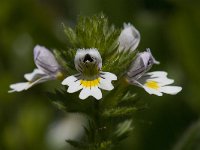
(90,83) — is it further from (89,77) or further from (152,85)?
(152,85)

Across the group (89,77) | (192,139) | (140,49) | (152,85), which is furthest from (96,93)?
(140,49)

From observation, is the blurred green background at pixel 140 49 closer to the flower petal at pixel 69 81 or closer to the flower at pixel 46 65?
the flower at pixel 46 65

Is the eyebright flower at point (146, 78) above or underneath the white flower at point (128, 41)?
underneath

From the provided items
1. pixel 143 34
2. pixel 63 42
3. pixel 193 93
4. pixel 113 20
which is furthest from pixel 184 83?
pixel 63 42

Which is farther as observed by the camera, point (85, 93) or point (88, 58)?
point (88, 58)

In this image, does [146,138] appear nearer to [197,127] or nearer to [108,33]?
[197,127]

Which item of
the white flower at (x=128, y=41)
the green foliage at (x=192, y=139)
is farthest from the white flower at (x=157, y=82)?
the green foliage at (x=192, y=139)

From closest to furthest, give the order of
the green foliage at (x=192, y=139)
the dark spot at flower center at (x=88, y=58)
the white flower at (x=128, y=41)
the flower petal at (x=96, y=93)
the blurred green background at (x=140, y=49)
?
the flower petal at (x=96, y=93) → the dark spot at flower center at (x=88, y=58) → the white flower at (x=128, y=41) → the green foliage at (x=192, y=139) → the blurred green background at (x=140, y=49)

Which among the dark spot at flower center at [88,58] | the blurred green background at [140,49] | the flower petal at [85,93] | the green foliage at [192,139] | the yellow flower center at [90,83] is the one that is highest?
the blurred green background at [140,49]
